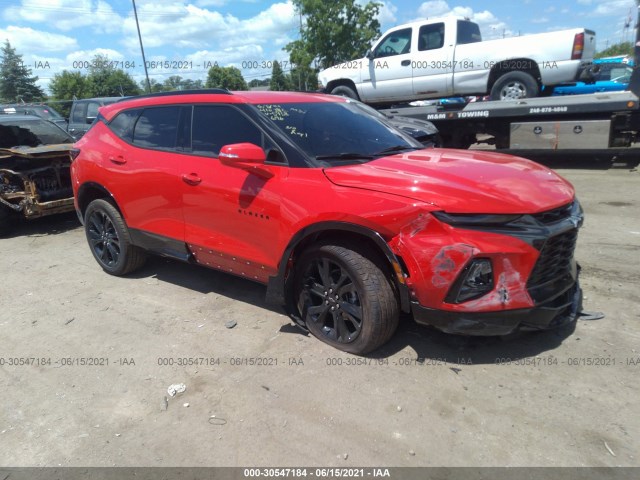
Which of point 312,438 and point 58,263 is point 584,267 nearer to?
point 312,438

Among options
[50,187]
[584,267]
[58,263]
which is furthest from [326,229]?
[50,187]

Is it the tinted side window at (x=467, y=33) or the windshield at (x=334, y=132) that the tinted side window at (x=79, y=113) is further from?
the windshield at (x=334, y=132)

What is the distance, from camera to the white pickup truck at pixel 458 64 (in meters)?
9.07

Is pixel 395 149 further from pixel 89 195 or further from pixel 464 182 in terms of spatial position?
pixel 89 195

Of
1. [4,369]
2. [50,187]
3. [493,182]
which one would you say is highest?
[493,182]

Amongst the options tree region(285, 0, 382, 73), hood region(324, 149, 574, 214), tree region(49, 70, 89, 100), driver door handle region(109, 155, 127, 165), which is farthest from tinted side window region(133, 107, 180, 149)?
tree region(49, 70, 89, 100)

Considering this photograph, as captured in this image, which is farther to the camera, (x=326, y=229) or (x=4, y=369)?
(x=4, y=369)

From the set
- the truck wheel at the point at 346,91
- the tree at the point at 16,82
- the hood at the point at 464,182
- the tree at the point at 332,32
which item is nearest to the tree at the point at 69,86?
the tree at the point at 16,82

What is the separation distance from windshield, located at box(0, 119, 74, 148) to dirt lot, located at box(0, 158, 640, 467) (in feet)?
13.2

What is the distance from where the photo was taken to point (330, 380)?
10.2ft

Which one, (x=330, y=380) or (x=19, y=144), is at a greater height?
(x=19, y=144)

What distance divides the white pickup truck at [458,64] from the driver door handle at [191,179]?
25.6 ft

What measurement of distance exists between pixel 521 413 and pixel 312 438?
1.18 metres

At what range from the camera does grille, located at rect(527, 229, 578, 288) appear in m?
2.87
